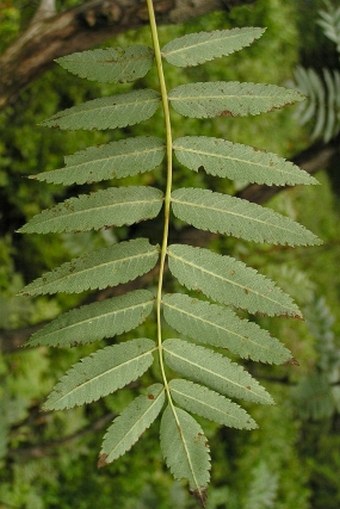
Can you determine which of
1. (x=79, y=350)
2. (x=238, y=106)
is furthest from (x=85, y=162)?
(x=79, y=350)

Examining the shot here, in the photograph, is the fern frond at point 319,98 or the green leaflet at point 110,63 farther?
the fern frond at point 319,98

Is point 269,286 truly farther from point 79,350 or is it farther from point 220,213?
point 79,350

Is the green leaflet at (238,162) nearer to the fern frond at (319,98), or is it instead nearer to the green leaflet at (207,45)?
the green leaflet at (207,45)

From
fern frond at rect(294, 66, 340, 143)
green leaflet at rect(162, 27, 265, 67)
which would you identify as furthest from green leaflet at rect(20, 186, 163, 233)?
fern frond at rect(294, 66, 340, 143)

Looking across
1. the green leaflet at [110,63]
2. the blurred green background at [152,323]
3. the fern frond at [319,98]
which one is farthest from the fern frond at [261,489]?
the green leaflet at [110,63]

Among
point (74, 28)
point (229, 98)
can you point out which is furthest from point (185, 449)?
point (74, 28)

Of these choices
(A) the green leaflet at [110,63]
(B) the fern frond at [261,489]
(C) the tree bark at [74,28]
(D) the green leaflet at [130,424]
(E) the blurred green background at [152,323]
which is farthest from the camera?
(B) the fern frond at [261,489]
